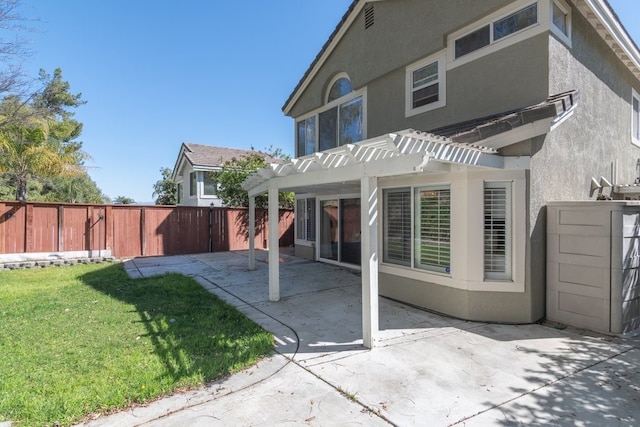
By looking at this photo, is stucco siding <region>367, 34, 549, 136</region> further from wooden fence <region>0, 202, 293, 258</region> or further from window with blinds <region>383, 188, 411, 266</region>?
wooden fence <region>0, 202, 293, 258</region>

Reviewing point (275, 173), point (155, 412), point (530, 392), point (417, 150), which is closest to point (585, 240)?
point (530, 392)

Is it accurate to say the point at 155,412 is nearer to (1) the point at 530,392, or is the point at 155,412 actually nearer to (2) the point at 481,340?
(1) the point at 530,392

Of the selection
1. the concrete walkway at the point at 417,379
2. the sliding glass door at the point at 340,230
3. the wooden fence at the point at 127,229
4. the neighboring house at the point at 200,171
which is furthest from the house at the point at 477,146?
the neighboring house at the point at 200,171

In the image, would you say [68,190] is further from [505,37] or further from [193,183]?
[505,37]

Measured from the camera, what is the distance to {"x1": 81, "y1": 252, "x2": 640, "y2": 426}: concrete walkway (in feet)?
11.2

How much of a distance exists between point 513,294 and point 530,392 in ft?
8.65

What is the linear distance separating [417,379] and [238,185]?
1511 centimetres

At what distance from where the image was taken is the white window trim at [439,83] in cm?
791

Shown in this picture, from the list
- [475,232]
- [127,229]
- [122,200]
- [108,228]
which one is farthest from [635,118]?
[122,200]

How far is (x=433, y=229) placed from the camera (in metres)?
6.97

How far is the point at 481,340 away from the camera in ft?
17.8

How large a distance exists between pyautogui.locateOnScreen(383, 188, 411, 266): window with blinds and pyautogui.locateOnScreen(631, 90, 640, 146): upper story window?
7956 mm

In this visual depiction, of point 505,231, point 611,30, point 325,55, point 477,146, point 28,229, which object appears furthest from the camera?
point 28,229

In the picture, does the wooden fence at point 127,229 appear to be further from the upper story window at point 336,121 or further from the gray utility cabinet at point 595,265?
the gray utility cabinet at point 595,265
